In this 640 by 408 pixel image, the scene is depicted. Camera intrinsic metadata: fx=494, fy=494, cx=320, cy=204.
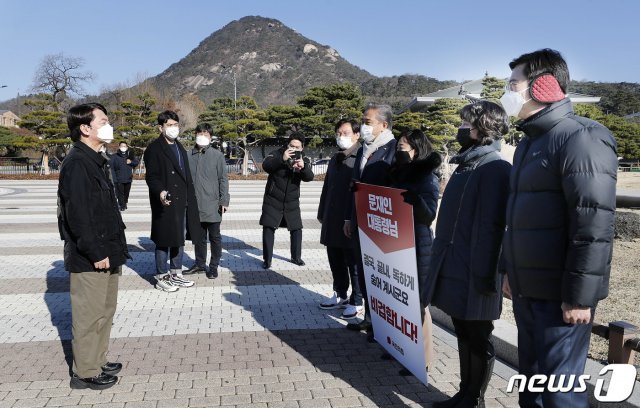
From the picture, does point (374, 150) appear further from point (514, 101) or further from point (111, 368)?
point (111, 368)

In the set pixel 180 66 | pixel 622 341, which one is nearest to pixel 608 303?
pixel 622 341

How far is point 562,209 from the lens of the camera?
224cm

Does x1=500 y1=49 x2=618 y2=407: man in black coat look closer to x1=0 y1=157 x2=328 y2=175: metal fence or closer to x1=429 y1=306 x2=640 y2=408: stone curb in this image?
x1=429 y1=306 x2=640 y2=408: stone curb

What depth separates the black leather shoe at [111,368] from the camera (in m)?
3.70

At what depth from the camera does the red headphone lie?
2.35 metres

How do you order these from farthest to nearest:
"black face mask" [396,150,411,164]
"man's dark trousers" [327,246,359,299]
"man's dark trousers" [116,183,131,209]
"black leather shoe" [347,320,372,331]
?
"man's dark trousers" [116,183,131,209] → "man's dark trousers" [327,246,359,299] → "black leather shoe" [347,320,372,331] → "black face mask" [396,150,411,164]

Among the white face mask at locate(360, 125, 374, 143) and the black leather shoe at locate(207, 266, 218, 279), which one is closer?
the white face mask at locate(360, 125, 374, 143)

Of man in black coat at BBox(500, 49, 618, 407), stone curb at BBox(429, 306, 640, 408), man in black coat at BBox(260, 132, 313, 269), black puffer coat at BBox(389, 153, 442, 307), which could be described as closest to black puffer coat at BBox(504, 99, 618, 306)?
man in black coat at BBox(500, 49, 618, 407)

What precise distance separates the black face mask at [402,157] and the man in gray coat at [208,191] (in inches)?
142

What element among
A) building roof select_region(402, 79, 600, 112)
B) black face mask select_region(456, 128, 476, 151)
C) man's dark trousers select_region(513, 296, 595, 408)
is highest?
A: building roof select_region(402, 79, 600, 112)

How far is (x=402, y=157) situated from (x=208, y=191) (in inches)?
144

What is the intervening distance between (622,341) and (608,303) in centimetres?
244

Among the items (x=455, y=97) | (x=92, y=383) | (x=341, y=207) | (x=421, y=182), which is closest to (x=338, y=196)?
(x=341, y=207)

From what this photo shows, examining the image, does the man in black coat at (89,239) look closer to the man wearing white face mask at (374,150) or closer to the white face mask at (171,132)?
the man wearing white face mask at (374,150)
